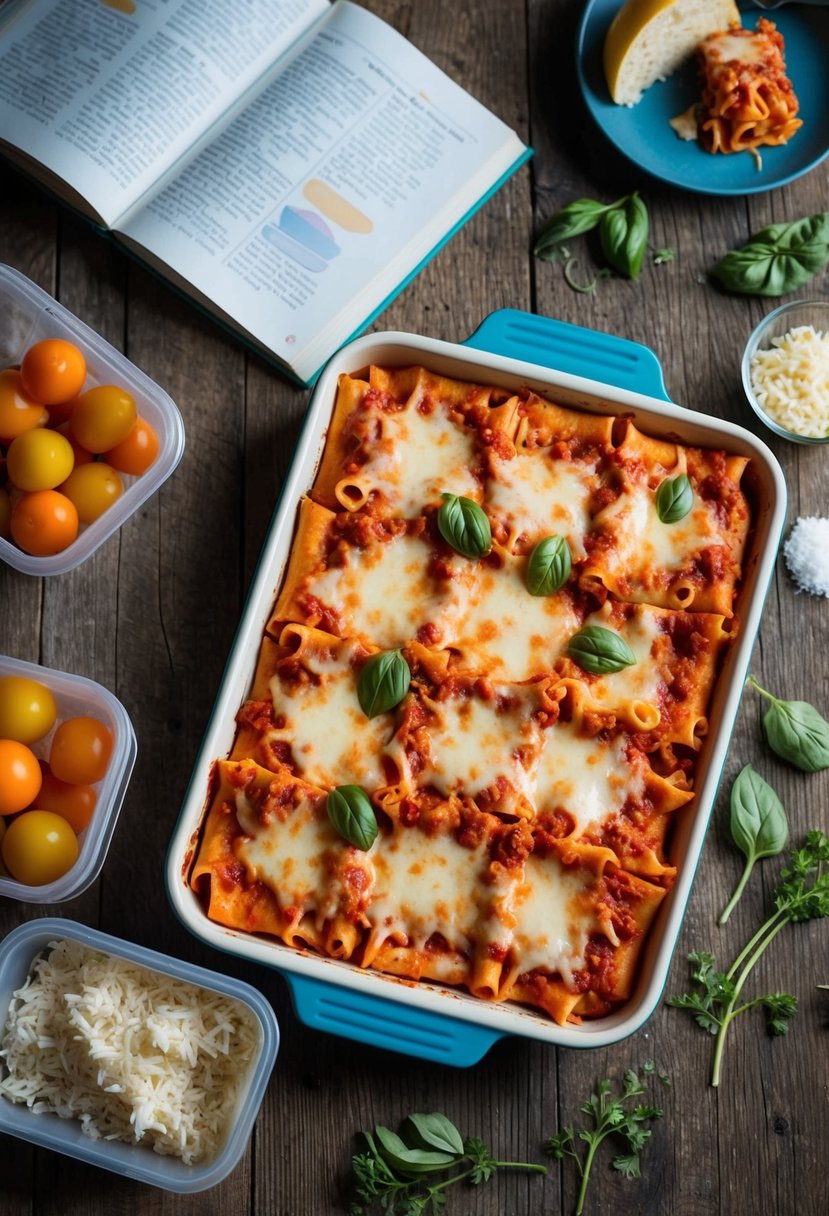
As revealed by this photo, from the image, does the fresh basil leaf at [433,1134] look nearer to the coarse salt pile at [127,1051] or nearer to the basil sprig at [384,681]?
the coarse salt pile at [127,1051]

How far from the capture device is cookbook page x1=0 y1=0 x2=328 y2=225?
2773mm

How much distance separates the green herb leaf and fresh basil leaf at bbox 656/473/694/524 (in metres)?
0.66

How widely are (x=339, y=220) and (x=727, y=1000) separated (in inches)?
80.8

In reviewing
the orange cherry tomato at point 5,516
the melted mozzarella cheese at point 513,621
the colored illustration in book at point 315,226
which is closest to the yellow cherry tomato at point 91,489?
the orange cherry tomato at point 5,516

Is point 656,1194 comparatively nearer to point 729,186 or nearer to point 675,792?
point 675,792

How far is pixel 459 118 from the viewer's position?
9.55 ft

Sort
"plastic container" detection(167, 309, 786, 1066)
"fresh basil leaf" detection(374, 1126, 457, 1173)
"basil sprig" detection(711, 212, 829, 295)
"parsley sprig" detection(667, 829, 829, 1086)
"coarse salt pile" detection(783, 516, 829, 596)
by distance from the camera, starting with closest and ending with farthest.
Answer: "plastic container" detection(167, 309, 786, 1066) → "fresh basil leaf" detection(374, 1126, 457, 1173) → "parsley sprig" detection(667, 829, 829, 1086) → "coarse salt pile" detection(783, 516, 829, 596) → "basil sprig" detection(711, 212, 829, 295)

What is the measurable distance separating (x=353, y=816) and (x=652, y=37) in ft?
6.43

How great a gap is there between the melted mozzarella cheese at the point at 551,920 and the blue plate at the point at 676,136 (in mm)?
1687

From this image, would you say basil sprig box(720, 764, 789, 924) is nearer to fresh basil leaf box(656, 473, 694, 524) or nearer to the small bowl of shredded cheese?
fresh basil leaf box(656, 473, 694, 524)

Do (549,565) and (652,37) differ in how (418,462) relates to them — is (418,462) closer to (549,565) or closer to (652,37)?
(549,565)

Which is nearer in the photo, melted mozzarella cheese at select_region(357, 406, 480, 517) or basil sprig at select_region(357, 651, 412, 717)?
basil sprig at select_region(357, 651, 412, 717)

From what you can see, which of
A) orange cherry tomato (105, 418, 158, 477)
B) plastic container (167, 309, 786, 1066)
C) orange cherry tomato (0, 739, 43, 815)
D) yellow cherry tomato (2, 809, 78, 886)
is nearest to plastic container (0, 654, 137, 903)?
yellow cherry tomato (2, 809, 78, 886)

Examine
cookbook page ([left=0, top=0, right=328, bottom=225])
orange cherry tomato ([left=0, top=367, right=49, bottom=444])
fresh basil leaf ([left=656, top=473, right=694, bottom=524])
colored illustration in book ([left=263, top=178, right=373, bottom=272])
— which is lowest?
fresh basil leaf ([left=656, top=473, right=694, bottom=524])
